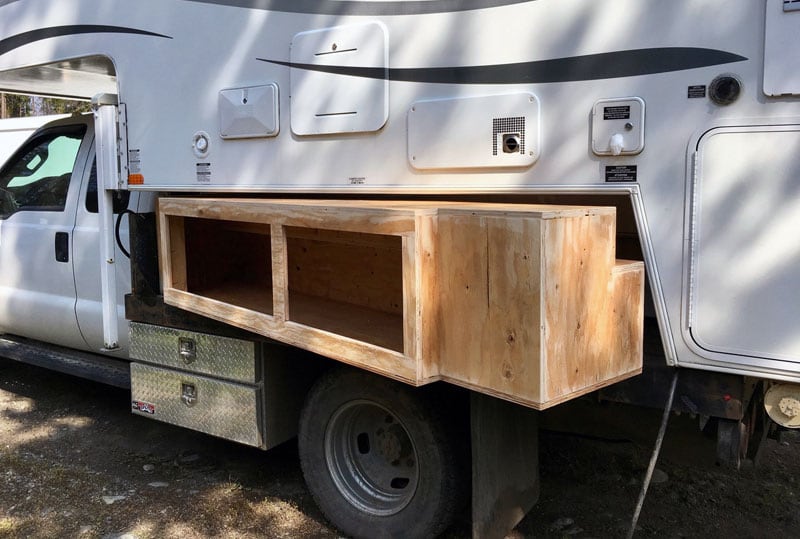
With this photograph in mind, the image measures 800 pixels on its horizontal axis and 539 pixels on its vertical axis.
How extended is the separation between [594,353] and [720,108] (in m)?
0.92

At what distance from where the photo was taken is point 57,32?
436cm

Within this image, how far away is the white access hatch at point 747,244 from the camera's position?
7.82 ft

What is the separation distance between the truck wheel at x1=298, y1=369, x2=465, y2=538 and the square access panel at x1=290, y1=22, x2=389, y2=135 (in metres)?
1.13

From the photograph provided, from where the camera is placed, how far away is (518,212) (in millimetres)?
2297

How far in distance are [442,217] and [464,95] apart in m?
0.64

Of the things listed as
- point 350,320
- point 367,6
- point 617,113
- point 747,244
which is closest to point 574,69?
point 617,113

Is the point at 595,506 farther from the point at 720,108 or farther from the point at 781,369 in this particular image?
the point at 720,108

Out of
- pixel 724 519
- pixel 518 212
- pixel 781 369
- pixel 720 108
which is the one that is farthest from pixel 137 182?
pixel 724 519

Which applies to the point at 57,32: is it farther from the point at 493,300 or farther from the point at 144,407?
the point at 493,300

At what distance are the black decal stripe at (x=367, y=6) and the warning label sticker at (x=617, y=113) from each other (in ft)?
1.74

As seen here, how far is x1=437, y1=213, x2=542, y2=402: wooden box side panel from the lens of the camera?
2.28 metres

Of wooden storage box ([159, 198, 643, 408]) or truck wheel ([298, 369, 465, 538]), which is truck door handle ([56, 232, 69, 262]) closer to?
wooden storage box ([159, 198, 643, 408])

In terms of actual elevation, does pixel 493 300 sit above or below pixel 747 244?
below

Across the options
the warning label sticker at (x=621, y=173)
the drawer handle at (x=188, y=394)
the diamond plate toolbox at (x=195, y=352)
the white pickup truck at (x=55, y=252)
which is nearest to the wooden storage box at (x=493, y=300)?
the warning label sticker at (x=621, y=173)
